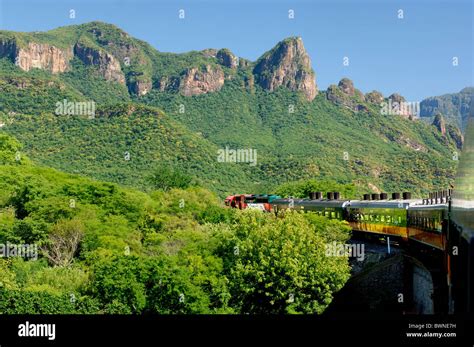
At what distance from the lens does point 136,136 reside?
68.6 metres

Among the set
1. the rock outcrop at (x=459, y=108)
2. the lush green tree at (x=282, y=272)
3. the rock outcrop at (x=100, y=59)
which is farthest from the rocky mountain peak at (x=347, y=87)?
the rock outcrop at (x=459, y=108)

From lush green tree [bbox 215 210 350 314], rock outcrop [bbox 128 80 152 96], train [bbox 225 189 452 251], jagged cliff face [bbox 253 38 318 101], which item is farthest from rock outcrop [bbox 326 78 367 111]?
lush green tree [bbox 215 210 350 314]

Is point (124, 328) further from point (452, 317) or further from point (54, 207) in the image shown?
point (54, 207)

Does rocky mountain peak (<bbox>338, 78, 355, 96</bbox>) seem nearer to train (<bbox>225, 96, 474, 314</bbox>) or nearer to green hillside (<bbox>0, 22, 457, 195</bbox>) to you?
green hillside (<bbox>0, 22, 457, 195</bbox>)

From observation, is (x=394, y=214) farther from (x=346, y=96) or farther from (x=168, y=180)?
(x=346, y=96)

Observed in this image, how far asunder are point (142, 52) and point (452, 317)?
127475 millimetres

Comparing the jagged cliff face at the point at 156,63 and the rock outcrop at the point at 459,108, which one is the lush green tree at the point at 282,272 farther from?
the jagged cliff face at the point at 156,63

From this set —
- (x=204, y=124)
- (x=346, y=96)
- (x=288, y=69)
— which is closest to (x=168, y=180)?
(x=204, y=124)

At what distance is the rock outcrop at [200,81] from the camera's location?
344ft

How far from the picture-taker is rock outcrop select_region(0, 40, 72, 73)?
99.3 meters

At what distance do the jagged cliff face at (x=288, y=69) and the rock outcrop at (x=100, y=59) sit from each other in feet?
80.1

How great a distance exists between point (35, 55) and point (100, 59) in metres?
13.2

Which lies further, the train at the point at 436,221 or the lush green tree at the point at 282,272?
the lush green tree at the point at 282,272

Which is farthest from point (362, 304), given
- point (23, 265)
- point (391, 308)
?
point (23, 265)
